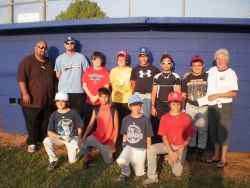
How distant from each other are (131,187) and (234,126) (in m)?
2.71

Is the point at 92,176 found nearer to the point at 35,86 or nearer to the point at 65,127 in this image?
the point at 65,127

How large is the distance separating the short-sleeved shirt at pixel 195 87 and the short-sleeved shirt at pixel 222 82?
3.5 inches

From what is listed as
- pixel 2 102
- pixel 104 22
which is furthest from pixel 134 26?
pixel 2 102

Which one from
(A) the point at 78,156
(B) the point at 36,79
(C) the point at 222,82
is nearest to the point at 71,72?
(B) the point at 36,79

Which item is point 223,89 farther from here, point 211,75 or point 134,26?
point 134,26

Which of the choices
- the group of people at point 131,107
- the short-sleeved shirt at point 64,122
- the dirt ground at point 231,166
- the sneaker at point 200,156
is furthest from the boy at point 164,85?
the short-sleeved shirt at point 64,122

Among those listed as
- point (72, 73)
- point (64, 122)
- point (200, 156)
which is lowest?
point (200, 156)

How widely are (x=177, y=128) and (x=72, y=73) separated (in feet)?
7.85

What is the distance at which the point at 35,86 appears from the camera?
5.03 metres

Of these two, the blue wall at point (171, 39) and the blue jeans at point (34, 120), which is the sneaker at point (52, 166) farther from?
the blue wall at point (171, 39)

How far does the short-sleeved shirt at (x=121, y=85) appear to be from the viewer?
4852mm

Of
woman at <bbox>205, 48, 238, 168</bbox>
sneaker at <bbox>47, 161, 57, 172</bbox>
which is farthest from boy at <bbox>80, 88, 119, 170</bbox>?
woman at <bbox>205, 48, 238, 168</bbox>

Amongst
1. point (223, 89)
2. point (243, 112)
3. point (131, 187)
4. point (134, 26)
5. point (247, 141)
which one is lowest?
point (131, 187)

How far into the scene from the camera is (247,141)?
5117 millimetres
